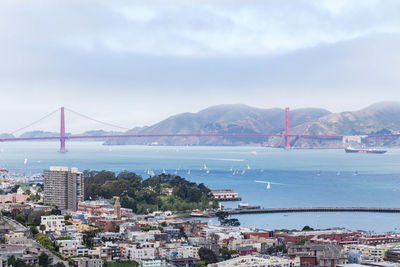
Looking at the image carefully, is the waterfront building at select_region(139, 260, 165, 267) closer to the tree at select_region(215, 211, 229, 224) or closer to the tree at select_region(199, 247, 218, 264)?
the tree at select_region(199, 247, 218, 264)

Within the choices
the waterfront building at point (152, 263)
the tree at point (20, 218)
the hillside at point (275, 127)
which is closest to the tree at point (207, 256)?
the waterfront building at point (152, 263)

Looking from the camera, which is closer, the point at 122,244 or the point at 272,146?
the point at 122,244

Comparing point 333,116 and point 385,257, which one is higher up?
point 333,116

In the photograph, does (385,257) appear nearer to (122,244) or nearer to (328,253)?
(328,253)

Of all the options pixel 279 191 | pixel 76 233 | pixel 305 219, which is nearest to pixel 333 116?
pixel 279 191

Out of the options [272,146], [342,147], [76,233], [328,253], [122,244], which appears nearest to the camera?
[328,253]

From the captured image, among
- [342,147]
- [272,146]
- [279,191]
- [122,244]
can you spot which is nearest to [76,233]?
[122,244]

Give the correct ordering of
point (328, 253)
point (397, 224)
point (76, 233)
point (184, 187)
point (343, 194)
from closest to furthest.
Answer: point (328, 253) → point (76, 233) → point (397, 224) → point (184, 187) → point (343, 194)

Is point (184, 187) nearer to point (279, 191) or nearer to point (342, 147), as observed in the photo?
point (279, 191)
